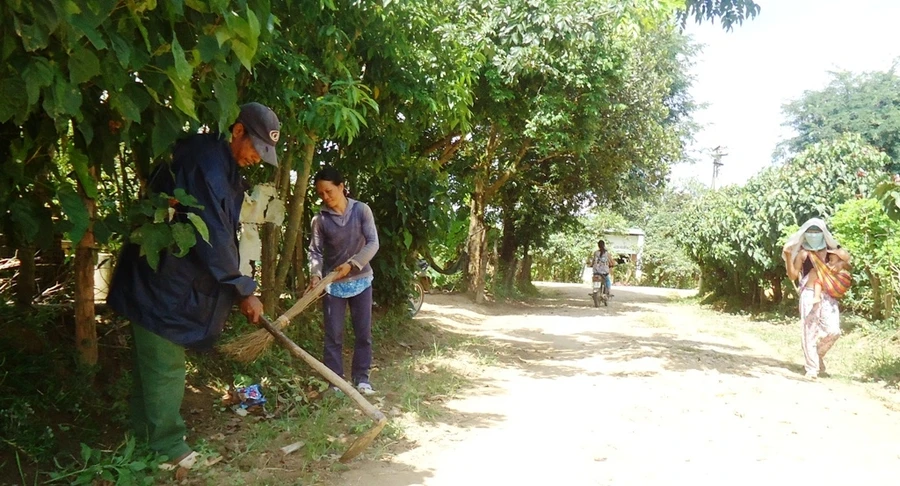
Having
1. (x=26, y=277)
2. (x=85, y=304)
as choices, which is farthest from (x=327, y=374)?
(x=26, y=277)

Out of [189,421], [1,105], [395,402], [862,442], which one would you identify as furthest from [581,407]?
[1,105]

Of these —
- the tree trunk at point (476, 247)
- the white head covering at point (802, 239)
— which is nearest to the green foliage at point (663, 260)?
the tree trunk at point (476, 247)

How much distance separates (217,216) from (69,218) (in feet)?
2.47

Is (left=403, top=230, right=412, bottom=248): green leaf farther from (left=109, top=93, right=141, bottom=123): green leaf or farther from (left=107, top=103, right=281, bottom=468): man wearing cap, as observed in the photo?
(left=109, top=93, right=141, bottom=123): green leaf

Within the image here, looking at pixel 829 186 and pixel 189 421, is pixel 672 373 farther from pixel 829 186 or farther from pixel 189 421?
pixel 829 186

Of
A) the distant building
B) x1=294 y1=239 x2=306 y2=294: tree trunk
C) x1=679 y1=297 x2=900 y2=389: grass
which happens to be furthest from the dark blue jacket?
the distant building

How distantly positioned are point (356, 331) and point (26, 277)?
87.3 inches

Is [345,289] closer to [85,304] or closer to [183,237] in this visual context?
[85,304]

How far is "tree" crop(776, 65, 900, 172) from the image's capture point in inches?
918

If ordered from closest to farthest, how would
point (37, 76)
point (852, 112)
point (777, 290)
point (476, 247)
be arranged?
point (37, 76)
point (777, 290)
point (476, 247)
point (852, 112)

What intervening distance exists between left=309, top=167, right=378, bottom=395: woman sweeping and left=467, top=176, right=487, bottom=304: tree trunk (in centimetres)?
1034

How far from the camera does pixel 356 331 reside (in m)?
5.31

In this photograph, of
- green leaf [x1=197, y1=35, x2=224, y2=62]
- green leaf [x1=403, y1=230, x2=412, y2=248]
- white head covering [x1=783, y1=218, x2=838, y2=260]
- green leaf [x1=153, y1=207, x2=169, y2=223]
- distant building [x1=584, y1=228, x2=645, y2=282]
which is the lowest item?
green leaf [x1=153, y1=207, x2=169, y2=223]

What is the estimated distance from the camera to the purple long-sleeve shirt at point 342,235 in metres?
5.20
